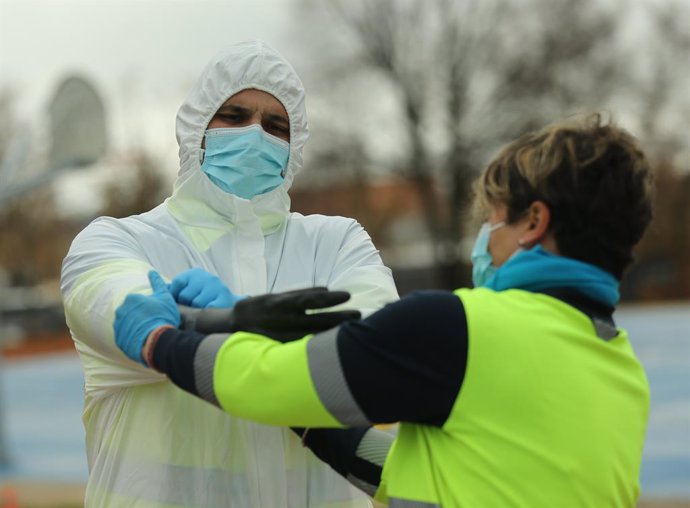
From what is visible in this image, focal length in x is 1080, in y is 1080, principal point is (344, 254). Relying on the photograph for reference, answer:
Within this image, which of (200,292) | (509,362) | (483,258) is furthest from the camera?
(483,258)

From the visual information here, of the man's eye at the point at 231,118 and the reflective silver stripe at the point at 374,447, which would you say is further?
the man's eye at the point at 231,118

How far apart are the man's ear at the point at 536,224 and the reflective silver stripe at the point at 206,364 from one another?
23.7 inches

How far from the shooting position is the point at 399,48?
32969mm

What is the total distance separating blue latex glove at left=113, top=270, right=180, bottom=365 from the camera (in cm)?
208

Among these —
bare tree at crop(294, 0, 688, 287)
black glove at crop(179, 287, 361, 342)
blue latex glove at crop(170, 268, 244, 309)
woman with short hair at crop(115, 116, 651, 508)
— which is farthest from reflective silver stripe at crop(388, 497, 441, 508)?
bare tree at crop(294, 0, 688, 287)

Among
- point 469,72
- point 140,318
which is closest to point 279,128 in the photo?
point 140,318

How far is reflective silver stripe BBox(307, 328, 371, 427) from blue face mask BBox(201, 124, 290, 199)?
78 centimetres

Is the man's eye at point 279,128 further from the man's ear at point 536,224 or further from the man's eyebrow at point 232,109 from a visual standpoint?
A: the man's ear at point 536,224

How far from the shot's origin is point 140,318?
2.09m

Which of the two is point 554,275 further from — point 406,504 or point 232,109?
point 232,109

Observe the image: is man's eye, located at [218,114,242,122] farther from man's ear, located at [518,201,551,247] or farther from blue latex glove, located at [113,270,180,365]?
man's ear, located at [518,201,551,247]

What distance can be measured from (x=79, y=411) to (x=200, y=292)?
16.9 m

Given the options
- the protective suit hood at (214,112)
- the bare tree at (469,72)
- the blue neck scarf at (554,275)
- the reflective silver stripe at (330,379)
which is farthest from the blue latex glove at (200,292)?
the bare tree at (469,72)

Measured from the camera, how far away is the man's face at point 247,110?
8.82 ft
